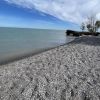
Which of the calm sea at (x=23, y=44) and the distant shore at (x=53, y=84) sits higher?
the distant shore at (x=53, y=84)

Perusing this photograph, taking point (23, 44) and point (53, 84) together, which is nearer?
point (53, 84)

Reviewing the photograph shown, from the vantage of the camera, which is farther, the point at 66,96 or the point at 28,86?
the point at 28,86

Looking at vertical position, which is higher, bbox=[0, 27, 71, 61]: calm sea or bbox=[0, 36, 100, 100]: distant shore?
bbox=[0, 36, 100, 100]: distant shore

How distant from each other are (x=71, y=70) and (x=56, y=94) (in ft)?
9.61

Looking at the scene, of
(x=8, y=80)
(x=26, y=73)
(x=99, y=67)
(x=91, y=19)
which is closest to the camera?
(x=8, y=80)

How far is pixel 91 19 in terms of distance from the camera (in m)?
70.3

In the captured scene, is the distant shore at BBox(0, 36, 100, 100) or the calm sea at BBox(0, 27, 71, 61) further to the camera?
the calm sea at BBox(0, 27, 71, 61)

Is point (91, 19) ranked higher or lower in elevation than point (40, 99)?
higher

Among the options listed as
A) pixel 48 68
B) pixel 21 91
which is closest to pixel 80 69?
pixel 48 68

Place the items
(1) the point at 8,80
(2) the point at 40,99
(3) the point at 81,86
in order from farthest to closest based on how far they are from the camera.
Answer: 1. (1) the point at 8,80
2. (3) the point at 81,86
3. (2) the point at 40,99

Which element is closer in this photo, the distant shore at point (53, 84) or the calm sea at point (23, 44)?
the distant shore at point (53, 84)

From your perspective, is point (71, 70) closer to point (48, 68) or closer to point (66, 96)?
point (48, 68)

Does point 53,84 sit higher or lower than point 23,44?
higher

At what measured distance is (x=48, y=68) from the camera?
29.4ft
